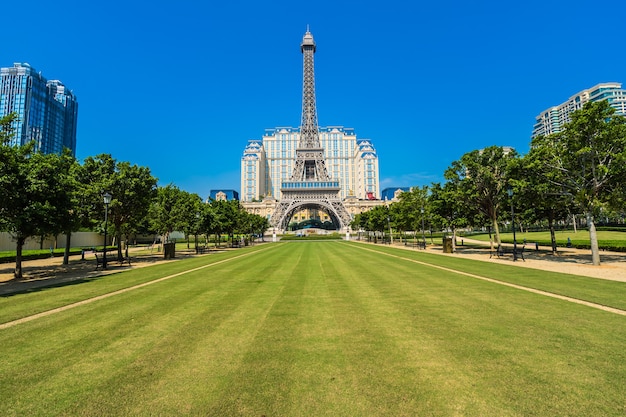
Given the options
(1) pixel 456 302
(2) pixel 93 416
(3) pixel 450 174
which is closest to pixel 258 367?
(2) pixel 93 416

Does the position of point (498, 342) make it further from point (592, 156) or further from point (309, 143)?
point (309, 143)

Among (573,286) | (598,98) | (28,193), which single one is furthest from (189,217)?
(598,98)

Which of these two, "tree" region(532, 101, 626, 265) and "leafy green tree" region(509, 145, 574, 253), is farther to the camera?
"leafy green tree" region(509, 145, 574, 253)

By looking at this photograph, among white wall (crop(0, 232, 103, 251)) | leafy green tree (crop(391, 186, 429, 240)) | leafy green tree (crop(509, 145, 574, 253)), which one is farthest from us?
leafy green tree (crop(391, 186, 429, 240))

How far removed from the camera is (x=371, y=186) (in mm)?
195000

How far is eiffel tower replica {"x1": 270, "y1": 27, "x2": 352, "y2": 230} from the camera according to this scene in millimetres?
118375

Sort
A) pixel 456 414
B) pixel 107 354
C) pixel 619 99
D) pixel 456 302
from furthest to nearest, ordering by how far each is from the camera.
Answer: pixel 619 99
pixel 456 302
pixel 107 354
pixel 456 414

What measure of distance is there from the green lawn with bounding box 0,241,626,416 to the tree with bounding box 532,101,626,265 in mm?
12883

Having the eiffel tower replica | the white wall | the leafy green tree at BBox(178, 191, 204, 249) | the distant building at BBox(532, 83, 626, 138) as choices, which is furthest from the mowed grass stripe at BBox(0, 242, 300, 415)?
the distant building at BBox(532, 83, 626, 138)

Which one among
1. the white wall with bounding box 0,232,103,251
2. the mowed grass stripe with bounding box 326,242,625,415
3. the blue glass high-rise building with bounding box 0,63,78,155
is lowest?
the mowed grass stripe with bounding box 326,242,625,415

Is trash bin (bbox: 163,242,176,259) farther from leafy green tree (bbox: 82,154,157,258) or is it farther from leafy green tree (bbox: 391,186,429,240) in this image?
leafy green tree (bbox: 391,186,429,240)

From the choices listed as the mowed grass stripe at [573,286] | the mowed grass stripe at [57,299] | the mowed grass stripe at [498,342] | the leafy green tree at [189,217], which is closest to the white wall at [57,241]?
the leafy green tree at [189,217]

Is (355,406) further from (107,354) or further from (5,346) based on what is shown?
(5,346)

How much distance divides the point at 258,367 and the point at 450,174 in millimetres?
33693
